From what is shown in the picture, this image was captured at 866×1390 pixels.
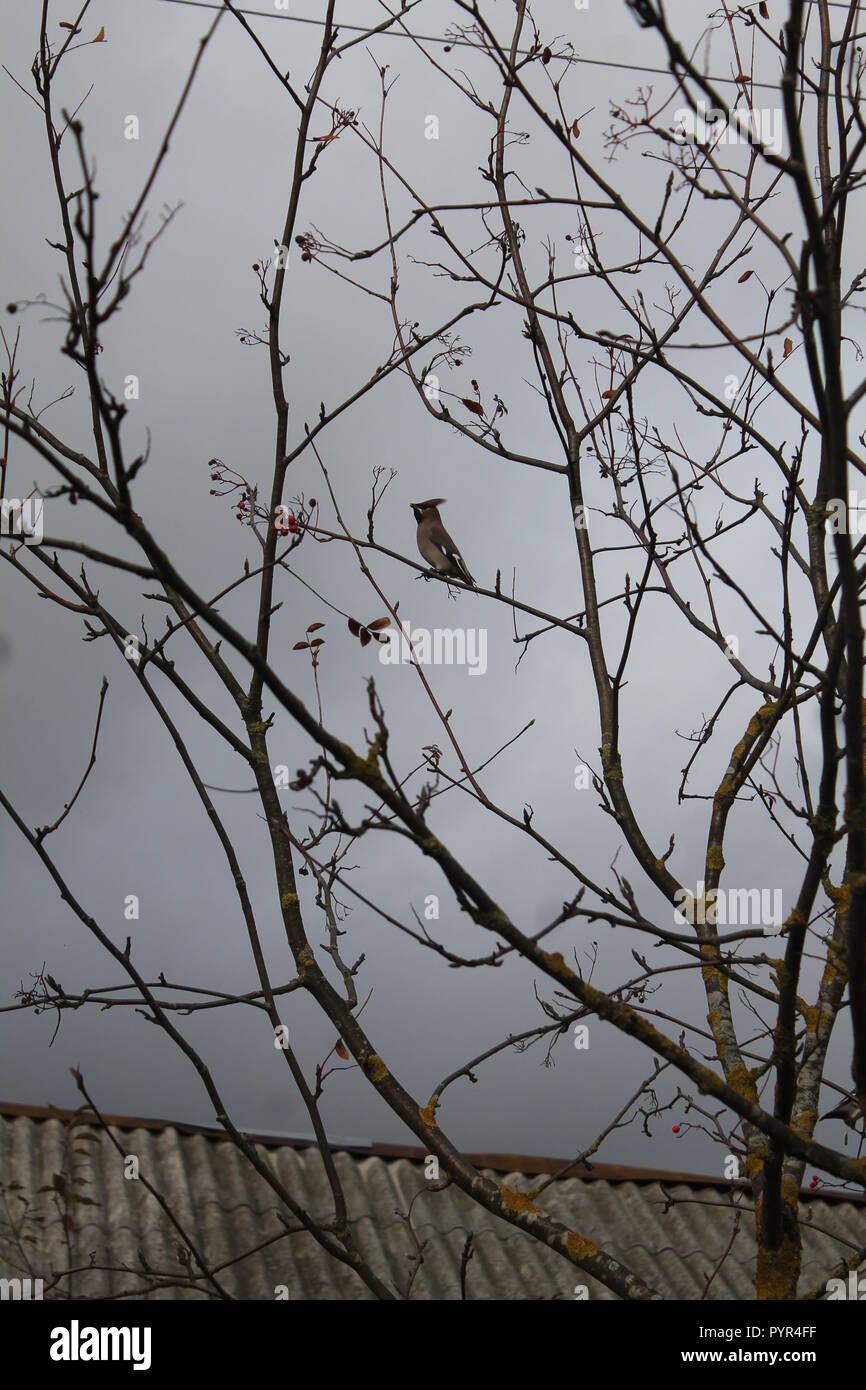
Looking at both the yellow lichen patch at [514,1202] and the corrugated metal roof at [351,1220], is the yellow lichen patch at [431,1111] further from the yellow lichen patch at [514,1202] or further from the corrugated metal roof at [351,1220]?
the corrugated metal roof at [351,1220]

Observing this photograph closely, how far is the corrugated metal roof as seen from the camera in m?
5.49

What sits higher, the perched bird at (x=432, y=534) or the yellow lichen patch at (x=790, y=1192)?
the perched bird at (x=432, y=534)

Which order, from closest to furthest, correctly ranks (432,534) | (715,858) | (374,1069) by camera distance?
(374,1069)
(715,858)
(432,534)

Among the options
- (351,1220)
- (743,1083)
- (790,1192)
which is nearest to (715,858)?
(743,1083)

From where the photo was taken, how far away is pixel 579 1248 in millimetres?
2621

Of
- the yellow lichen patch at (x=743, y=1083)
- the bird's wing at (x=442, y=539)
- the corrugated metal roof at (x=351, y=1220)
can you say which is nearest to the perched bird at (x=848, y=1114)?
the yellow lichen patch at (x=743, y=1083)

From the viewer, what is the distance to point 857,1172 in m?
2.35

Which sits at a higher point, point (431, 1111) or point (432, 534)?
point (432, 534)

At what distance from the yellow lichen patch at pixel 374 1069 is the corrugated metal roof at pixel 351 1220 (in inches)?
99.4

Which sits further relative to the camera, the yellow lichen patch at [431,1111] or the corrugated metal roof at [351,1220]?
the corrugated metal roof at [351,1220]

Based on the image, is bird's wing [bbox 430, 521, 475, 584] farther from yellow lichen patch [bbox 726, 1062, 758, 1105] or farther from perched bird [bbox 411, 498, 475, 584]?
yellow lichen patch [bbox 726, 1062, 758, 1105]

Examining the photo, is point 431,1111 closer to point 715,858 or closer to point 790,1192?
point 790,1192

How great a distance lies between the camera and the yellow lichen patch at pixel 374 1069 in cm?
288

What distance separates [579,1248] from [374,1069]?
0.61m
